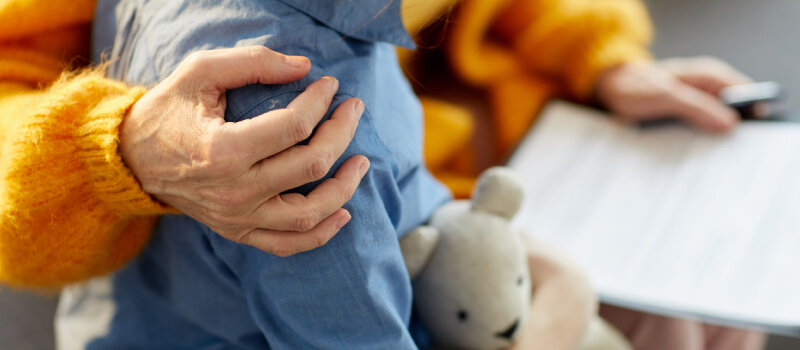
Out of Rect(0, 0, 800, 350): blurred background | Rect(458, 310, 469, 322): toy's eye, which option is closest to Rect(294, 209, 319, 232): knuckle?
Rect(458, 310, 469, 322): toy's eye

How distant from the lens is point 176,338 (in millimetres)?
575

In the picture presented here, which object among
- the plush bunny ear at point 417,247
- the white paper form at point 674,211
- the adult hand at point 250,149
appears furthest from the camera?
the white paper form at point 674,211

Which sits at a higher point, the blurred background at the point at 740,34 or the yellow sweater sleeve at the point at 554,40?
the blurred background at the point at 740,34

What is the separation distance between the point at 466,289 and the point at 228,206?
0.87ft

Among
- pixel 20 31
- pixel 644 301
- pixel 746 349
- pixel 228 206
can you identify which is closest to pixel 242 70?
pixel 228 206

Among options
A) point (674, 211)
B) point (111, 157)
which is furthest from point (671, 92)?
point (111, 157)

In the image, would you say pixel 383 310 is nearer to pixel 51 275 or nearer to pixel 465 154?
pixel 51 275

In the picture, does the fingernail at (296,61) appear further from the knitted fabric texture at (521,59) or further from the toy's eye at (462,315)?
the knitted fabric texture at (521,59)

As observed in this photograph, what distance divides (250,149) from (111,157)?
0.13 meters

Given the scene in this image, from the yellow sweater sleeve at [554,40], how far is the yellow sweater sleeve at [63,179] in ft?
1.96

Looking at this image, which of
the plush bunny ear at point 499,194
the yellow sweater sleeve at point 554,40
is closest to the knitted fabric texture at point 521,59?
the yellow sweater sleeve at point 554,40

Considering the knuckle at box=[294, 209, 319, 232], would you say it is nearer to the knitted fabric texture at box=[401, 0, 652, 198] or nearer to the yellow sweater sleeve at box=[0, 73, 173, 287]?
the yellow sweater sleeve at box=[0, 73, 173, 287]

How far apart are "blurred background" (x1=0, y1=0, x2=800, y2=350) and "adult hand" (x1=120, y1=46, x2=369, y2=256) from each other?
1147 mm

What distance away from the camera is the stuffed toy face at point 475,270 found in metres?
0.54
